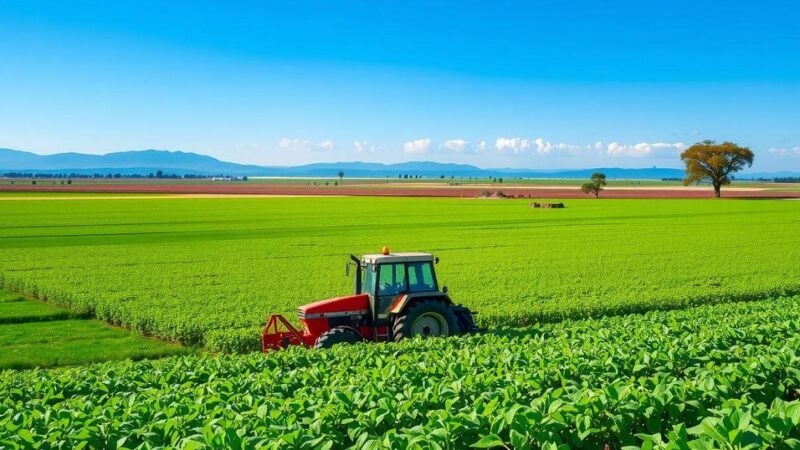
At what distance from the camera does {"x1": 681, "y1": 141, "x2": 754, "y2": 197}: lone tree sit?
377 feet

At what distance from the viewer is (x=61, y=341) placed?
65.5 ft

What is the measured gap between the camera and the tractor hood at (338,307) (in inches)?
625

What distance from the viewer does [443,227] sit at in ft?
192

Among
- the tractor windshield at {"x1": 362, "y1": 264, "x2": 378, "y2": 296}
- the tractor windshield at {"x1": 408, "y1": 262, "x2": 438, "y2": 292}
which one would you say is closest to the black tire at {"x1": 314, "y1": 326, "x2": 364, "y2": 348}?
the tractor windshield at {"x1": 362, "y1": 264, "x2": 378, "y2": 296}

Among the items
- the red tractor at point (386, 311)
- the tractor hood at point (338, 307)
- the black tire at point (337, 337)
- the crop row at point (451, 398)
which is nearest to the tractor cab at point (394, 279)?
the red tractor at point (386, 311)

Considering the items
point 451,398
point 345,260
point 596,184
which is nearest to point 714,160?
point 596,184

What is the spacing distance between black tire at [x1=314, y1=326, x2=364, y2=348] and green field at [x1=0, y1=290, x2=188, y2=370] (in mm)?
5431

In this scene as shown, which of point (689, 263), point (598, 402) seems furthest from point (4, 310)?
point (689, 263)

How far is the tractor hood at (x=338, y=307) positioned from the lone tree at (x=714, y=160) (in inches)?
4381

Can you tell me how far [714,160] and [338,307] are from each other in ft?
367

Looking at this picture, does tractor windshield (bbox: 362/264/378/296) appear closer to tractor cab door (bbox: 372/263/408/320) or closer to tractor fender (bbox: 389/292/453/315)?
tractor cab door (bbox: 372/263/408/320)

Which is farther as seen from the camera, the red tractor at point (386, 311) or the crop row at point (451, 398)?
the red tractor at point (386, 311)

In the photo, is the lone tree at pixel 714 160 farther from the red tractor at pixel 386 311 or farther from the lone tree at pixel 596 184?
the red tractor at pixel 386 311

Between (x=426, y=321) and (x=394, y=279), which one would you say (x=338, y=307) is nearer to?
(x=394, y=279)
